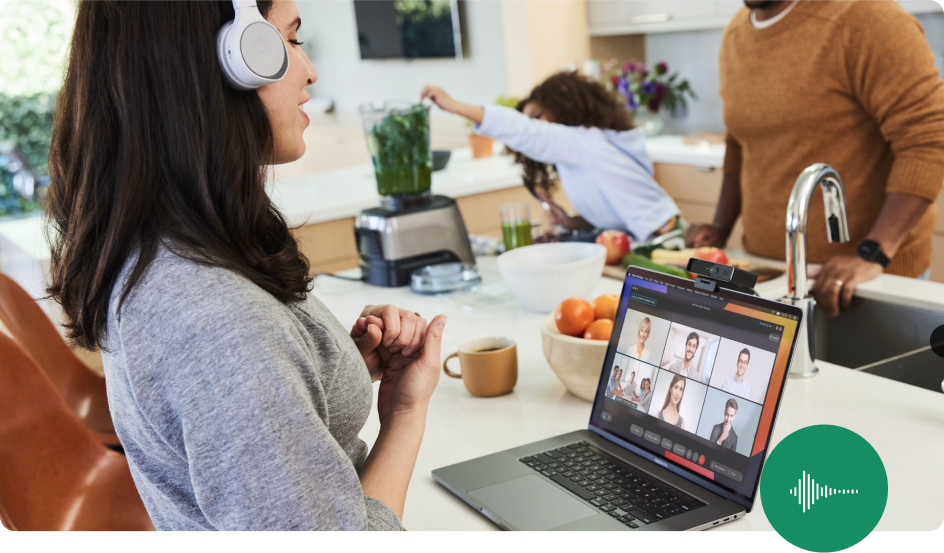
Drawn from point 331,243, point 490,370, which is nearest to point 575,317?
point 490,370

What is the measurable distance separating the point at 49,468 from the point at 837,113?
186 cm

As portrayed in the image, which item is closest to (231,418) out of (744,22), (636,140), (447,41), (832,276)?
(832,276)

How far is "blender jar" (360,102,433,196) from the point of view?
7.12 feet

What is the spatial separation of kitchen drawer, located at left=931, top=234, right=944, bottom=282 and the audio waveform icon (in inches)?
110

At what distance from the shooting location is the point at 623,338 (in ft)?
3.67

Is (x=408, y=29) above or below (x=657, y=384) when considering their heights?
above

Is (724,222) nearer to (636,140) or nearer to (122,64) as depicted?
(636,140)

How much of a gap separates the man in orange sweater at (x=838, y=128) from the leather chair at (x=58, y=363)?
1521 millimetres

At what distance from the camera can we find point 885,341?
68.4 inches

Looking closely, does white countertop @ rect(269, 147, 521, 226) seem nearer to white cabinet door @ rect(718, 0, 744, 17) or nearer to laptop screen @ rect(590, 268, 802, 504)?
white cabinet door @ rect(718, 0, 744, 17)

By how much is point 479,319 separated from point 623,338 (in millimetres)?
709

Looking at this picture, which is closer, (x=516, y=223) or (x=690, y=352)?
(x=690, y=352)

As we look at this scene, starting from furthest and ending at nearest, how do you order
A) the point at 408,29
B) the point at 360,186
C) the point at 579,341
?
the point at 408,29
the point at 360,186
the point at 579,341

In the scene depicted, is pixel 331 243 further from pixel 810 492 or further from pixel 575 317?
pixel 810 492
